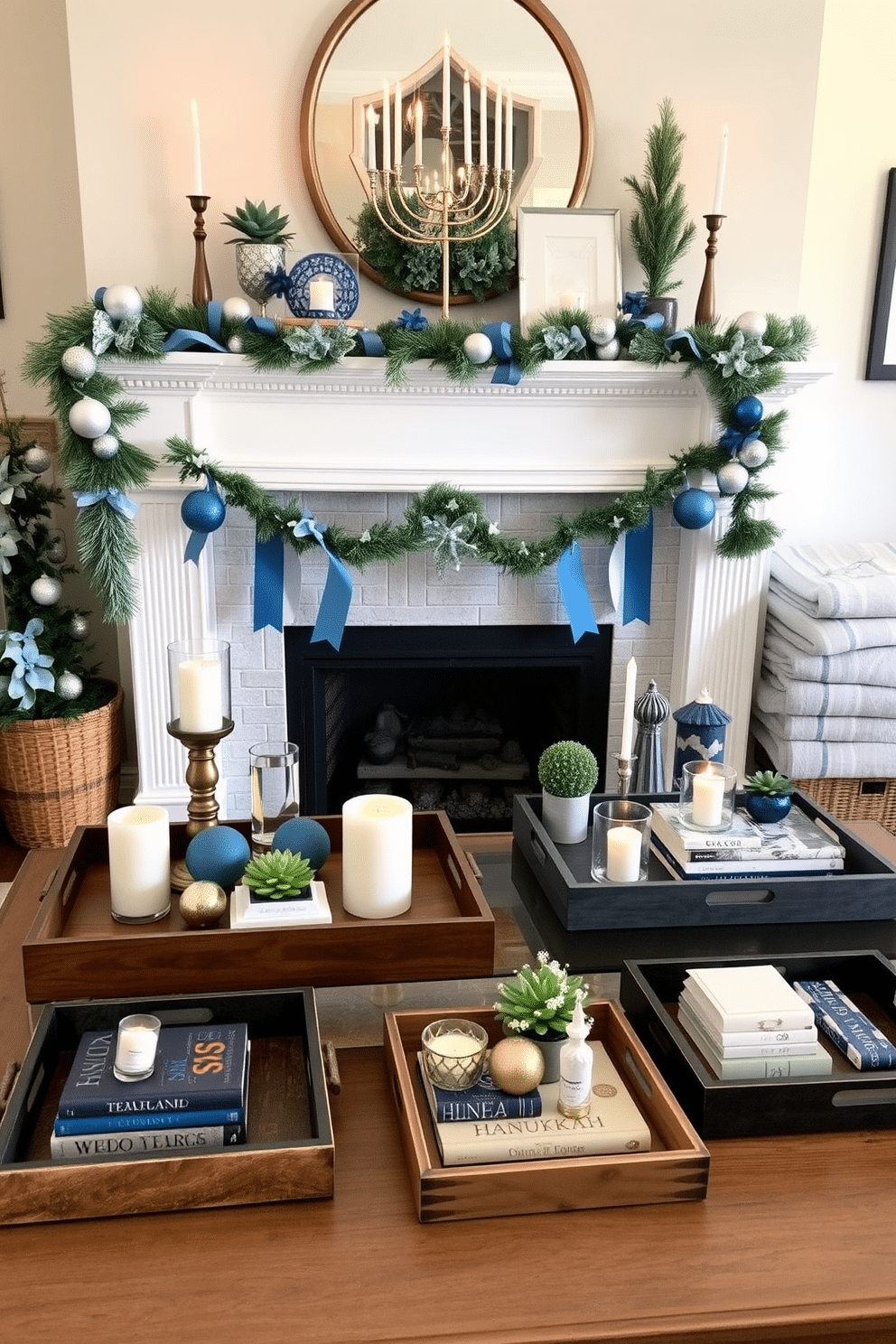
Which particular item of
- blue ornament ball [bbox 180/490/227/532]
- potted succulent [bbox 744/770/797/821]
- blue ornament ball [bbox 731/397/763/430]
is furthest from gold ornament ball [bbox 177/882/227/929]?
blue ornament ball [bbox 731/397/763/430]

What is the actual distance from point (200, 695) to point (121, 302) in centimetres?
136

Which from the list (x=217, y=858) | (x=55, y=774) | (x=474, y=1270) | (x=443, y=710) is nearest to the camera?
(x=474, y=1270)

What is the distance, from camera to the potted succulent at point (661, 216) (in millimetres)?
2668

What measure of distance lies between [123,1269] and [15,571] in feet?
7.43

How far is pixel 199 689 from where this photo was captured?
4.71ft

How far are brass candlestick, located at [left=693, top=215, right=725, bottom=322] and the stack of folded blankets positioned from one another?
2.24 ft

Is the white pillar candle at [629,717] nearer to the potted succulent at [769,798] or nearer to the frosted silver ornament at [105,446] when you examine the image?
the potted succulent at [769,798]

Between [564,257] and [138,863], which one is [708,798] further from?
[564,257]

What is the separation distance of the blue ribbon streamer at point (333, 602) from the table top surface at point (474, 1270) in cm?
176

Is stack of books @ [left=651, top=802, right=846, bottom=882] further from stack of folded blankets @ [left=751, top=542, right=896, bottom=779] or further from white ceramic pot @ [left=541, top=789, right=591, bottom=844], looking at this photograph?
stack of folded blankets @ [left=751, top=542, right=896, bottom=779]

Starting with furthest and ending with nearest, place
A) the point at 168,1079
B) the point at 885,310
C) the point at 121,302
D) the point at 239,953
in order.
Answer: the point at 885,310 < the point at 121,302 < the point at 239,953 < the point at 168,1079

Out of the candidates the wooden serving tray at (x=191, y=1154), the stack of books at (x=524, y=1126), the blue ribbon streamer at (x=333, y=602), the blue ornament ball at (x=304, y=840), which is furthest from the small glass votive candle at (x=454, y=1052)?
the blue ribbon streamer at (x=333, y=602)

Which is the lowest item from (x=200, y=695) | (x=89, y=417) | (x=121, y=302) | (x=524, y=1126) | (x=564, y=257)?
(x=524, y=1126)

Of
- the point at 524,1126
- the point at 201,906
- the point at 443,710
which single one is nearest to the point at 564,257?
the point at 443,710
